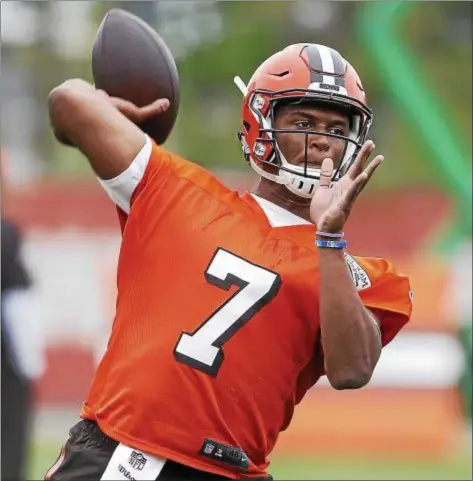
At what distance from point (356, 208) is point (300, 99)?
9.98m

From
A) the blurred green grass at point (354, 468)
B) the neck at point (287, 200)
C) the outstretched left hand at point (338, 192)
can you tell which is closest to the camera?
the outstretched left hand at point (338, 192)

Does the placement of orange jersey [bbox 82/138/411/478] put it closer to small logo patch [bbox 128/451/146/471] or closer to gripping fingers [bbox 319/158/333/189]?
small logo patch [bbox 128/451/146/471]

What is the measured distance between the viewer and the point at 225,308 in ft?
10.6

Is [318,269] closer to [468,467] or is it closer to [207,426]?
[207,426]

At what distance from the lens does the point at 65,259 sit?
11281 millimetres

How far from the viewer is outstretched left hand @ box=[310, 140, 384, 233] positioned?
310 centimetres

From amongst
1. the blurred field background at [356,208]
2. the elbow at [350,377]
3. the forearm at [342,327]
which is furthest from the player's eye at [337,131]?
the blurred field background at [356,208]

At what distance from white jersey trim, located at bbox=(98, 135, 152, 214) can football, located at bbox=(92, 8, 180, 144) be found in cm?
24

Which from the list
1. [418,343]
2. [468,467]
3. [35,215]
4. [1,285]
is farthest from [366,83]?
[1,285]

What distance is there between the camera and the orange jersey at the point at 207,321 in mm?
3191

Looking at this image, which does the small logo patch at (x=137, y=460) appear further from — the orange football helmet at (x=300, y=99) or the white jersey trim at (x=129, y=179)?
the orange football helmet at (x=300, y=99)

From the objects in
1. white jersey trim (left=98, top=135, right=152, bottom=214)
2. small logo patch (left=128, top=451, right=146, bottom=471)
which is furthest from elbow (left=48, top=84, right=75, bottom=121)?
small logo patch (left=128, top=451, right=146, bottom=471)

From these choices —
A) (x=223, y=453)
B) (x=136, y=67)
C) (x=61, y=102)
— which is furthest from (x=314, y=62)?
(x=223, y=453)

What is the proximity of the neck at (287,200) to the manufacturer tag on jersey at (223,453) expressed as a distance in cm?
69
